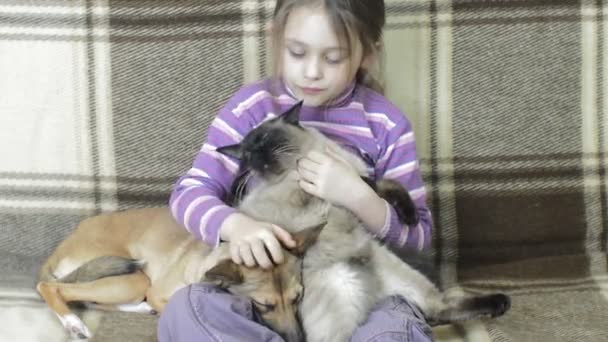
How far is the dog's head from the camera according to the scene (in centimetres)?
143

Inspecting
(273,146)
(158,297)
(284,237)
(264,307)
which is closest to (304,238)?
(284,237)

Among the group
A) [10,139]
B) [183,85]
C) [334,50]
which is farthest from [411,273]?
[10,139]

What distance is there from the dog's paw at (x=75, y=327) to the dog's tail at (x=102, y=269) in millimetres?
142

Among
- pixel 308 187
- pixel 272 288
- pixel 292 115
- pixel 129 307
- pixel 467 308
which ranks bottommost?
pixel 129 307

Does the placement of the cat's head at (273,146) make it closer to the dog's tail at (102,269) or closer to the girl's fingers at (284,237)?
the girl's fingers at (284,237)

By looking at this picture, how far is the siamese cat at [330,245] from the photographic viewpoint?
4.73 ft

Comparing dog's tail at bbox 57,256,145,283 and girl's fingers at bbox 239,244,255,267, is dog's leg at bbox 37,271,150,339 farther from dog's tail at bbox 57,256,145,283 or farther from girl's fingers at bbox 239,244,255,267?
girl's fingers at bbox 239,244,255,267

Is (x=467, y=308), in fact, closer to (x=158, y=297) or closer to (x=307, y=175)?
(x=307, y=175)

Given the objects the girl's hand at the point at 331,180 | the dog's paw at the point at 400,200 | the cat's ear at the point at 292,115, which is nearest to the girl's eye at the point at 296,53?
the cat's ear at the point at 292,115

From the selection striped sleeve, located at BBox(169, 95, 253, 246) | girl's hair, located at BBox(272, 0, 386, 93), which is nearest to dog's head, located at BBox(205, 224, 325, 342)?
striped sleeve, located at BBox(169, 95, 253, 246)

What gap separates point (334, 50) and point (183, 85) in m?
0.47

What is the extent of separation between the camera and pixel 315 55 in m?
1.60

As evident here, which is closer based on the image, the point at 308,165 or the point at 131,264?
the point at 308,165

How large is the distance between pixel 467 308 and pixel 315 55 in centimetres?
59
